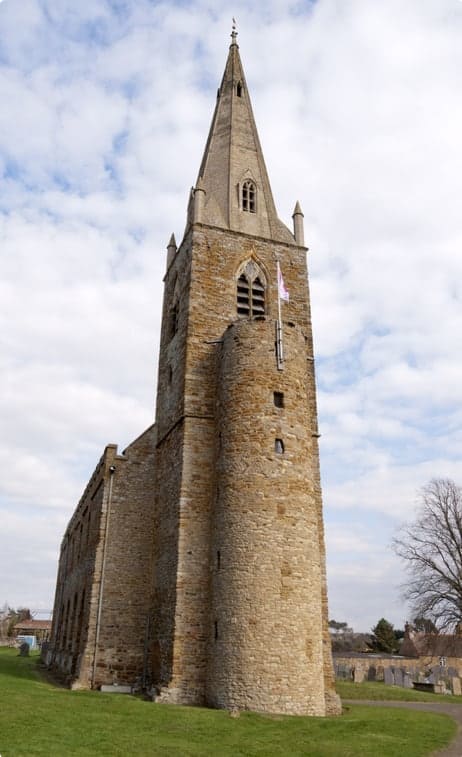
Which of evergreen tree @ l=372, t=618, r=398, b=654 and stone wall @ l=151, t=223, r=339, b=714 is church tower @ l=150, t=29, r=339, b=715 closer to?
stone wall @ l=151, t=223, r=339, b=714

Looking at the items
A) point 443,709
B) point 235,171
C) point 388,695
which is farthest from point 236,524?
point 235,171

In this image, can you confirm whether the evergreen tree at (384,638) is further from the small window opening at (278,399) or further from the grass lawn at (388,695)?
the small window opening at (278,399)

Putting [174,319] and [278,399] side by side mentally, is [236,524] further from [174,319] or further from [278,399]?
[174,319]

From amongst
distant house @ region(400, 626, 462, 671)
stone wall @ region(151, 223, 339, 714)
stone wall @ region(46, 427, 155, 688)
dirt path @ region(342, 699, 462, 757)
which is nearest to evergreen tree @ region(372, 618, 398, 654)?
distant house @ region(400, 626, 462, 671)

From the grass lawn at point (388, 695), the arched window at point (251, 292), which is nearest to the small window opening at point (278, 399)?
the arched window at point (251, 292)

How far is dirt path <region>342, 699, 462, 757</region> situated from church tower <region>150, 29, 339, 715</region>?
146 inches

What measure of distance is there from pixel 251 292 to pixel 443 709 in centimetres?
1672

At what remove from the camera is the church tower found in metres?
17.4

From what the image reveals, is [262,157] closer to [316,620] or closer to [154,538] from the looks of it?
[154,538]

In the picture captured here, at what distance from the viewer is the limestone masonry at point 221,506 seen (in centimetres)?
1756

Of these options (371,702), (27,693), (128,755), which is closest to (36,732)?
(128,755)

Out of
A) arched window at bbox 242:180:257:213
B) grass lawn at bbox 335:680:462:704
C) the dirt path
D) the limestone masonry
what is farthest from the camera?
arched window at bbox 242:180:257:213

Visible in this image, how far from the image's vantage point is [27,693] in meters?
17.5

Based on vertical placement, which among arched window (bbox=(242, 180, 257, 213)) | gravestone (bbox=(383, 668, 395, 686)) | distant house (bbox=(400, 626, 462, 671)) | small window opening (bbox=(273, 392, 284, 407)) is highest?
arched window (bbox=(242, 180, 257, 213))
